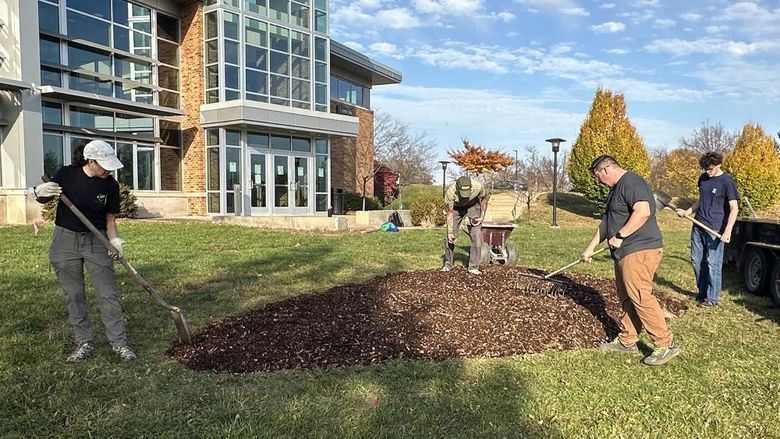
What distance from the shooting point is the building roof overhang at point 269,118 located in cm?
1847

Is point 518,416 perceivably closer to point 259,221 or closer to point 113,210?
point 113,210

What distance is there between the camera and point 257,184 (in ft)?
65.8

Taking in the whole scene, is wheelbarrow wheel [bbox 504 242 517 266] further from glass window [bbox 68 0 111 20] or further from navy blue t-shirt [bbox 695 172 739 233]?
glass window [bbox 68 0 111 20]

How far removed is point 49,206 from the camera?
14.4 metres

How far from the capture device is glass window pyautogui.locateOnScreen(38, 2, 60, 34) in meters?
16.0

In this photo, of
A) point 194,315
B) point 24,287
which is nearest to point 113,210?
point 194,315

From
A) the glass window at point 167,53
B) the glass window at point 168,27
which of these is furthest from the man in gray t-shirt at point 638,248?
the glass window at point 168,27

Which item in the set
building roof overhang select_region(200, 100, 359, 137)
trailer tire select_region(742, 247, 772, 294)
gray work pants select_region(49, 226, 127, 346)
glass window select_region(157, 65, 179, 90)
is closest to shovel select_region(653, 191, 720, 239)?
trailer tire select_region(742, 247, 772, 294)

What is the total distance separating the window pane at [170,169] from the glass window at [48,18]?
491 centimetres

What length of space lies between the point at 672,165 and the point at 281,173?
2106cm

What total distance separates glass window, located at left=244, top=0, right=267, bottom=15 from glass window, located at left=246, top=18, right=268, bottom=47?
15.2 inches

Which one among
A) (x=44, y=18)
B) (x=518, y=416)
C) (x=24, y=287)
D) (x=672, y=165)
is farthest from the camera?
(x=672, y=165)

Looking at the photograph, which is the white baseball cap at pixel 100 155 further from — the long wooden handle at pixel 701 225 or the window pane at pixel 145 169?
the window pane at pixel 145 169

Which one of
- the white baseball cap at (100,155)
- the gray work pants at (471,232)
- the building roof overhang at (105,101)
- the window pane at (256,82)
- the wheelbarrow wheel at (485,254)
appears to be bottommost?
the wheelbarrow wheel at (485,254)
